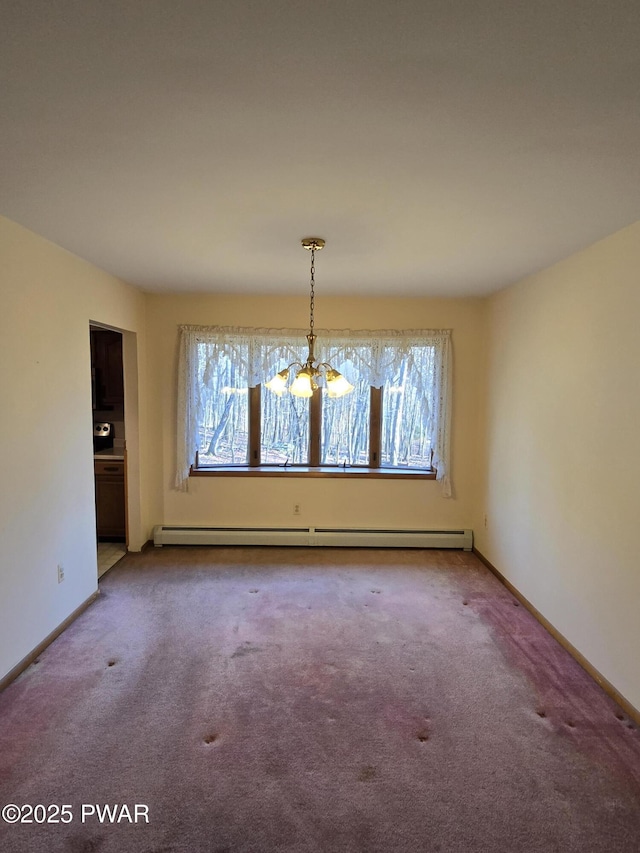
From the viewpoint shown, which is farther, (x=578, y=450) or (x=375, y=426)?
(x=375, y=426)

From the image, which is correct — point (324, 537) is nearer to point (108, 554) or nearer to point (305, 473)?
point (305, 473)

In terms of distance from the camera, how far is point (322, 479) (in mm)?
4602

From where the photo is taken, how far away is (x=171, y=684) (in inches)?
97.0

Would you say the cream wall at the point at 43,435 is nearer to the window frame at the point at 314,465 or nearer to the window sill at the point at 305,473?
the window sill at the point at 305,473

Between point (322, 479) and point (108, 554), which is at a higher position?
point (322, 479)

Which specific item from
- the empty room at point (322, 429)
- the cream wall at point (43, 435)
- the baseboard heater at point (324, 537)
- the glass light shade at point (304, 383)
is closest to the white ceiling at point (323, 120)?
the empty room at point (322, 429)

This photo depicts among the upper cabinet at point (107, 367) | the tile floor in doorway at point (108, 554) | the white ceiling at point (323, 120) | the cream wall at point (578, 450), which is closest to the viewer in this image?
the white ceiling at point (323, 120)

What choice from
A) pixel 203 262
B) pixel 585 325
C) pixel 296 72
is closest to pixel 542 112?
pixel 296 72

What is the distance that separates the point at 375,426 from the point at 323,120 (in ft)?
11.2

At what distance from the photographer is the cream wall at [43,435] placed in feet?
8.00

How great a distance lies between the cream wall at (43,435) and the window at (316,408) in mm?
1126

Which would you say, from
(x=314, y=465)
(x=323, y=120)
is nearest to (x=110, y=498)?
(x=314, y=465)

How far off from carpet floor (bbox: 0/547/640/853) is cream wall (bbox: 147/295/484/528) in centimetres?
123

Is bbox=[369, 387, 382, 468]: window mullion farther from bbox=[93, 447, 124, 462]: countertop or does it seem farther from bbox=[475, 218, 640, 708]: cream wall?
bbox=[93, 447, 124, 462]: countertop
